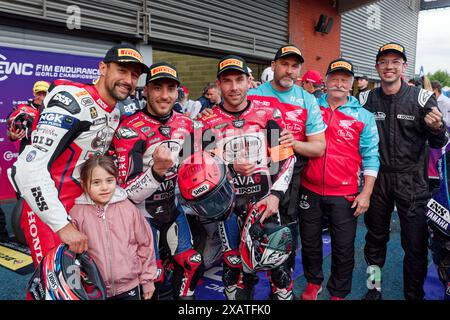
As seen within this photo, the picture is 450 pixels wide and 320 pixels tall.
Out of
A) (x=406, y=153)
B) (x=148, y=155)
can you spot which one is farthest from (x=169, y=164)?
(x=406, y=153)

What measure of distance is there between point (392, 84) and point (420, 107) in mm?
303

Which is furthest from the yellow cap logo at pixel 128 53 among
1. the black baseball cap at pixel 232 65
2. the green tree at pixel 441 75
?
the green tree at pixel 441 75

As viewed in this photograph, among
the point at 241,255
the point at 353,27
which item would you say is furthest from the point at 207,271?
the point at 353,27

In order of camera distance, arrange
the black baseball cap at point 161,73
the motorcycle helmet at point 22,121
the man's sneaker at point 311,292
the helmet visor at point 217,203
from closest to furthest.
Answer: the helmet visor at point 217,203
the black baseball cap at point 161,73
the man's sneaker at point 311,292
the motorcycle helmet at point 22,121

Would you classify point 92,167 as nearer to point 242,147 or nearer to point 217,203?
point 217,203

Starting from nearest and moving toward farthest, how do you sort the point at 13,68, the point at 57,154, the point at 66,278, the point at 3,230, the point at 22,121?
1. the point at 66,278
2. the point at 57,154
3. the point at 22,121
4. the point at 3,230
5. the point at 13,68

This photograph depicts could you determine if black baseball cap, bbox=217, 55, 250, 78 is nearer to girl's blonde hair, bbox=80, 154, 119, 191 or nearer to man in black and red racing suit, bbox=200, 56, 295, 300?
man in black and red racing suit, bbox=200, 56, 295, 300

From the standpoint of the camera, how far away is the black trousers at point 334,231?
10.2 feet

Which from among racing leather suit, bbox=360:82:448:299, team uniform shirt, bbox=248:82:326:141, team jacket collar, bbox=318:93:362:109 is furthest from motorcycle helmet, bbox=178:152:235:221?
racing leather suit, bbox=360:82:448:299

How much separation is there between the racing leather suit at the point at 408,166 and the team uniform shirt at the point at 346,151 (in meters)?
→ 0.17

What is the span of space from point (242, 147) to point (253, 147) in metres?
0.08

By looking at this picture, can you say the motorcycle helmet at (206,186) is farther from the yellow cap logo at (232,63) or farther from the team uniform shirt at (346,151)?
the team uniform shirt at (346,151)

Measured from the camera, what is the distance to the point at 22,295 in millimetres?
3467

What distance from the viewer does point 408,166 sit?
122 inches
